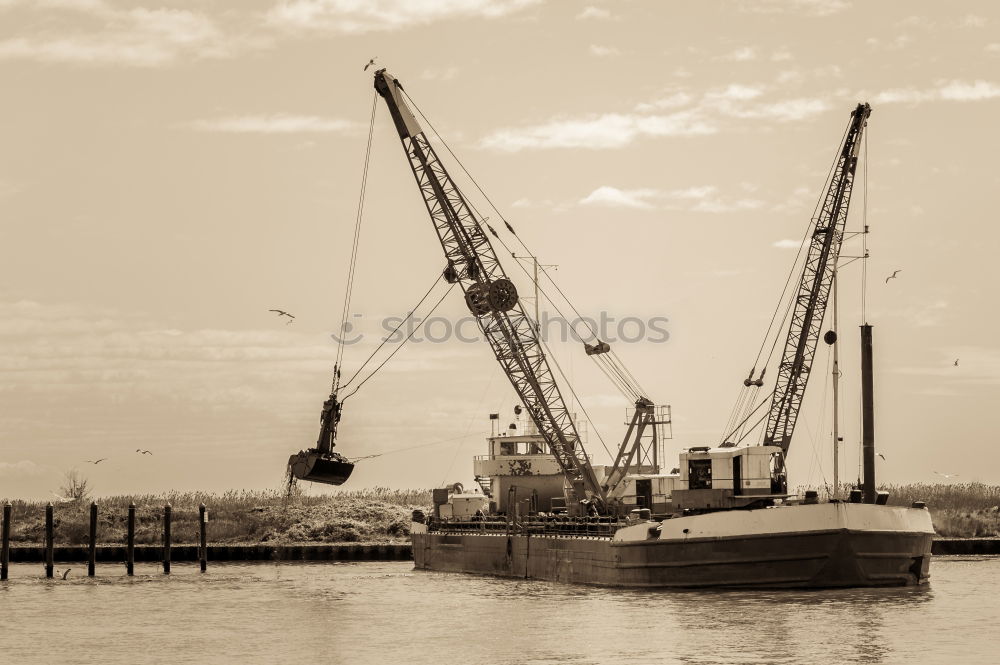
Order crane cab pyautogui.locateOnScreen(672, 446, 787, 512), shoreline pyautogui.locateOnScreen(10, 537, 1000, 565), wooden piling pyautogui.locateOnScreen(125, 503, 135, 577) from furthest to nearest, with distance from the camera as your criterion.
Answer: shoreline pyautogui.locateOnScreen(10, 537, 1000, 565) → wooden piling pyautogui.locateOnScreen(125, 503, 135, 577) → crane cab pyautogui.locateOnScreen(672, 446, 787, 512)

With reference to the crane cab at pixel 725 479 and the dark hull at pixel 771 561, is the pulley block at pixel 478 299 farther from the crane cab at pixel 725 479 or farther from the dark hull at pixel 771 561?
the crane cab at pixel 725 479

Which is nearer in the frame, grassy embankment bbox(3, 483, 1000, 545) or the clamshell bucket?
the clamshell bucket

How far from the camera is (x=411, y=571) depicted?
80.7 meters

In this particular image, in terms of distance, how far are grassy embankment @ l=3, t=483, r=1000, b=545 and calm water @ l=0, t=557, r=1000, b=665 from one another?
35.5 m

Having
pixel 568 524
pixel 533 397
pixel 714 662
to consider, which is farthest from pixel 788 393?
pixel 714 662

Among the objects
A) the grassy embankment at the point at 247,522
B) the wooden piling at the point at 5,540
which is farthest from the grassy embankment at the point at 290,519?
the wooden piling at the point at 5,540

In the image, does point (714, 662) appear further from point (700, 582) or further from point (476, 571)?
point (476, 571)

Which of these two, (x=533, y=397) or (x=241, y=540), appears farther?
(x=241, y=540)

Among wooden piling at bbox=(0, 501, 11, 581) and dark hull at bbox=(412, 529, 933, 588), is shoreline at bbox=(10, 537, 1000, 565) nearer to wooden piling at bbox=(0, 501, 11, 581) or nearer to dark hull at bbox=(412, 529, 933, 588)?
wooden piling at bbox=(0, 501, 11, 581)

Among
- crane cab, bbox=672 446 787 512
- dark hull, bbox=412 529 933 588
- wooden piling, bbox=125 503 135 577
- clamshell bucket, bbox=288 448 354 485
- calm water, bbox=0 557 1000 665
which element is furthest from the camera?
wooden piling, bbox=125 503 135 577

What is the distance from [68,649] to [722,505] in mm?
24188

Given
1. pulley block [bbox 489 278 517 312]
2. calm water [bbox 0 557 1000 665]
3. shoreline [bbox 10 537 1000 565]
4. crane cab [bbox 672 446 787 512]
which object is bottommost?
calm water [bbox 0 557 1000 665]

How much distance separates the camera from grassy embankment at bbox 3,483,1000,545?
341 feet

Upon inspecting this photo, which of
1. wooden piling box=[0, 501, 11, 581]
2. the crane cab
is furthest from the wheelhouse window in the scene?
wooden piling box=[0, 501, 11, 581]
